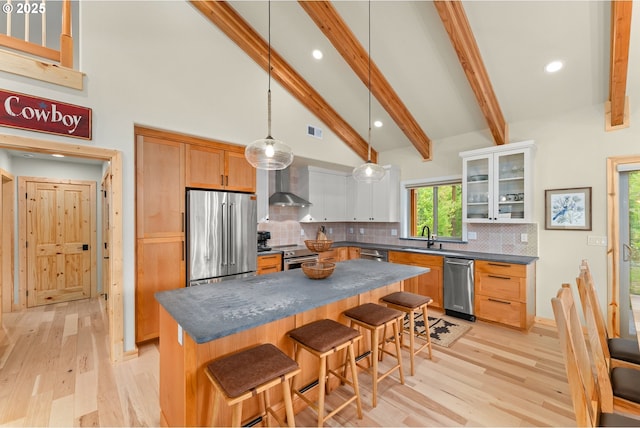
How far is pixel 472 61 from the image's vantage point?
2.95 metres

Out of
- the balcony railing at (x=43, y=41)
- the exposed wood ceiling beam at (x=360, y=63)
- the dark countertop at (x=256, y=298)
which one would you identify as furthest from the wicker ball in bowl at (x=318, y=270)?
the balcony railing at (x=43, y=41)

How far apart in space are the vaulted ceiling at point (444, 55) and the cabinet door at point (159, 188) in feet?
5.66

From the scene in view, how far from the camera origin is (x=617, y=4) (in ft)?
7.46

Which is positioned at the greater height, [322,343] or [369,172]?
[369,172]

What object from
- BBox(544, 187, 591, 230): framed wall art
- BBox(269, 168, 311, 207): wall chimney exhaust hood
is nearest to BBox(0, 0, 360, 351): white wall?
BBox(269, 168, 311, 207): wall chimney exhaust hood

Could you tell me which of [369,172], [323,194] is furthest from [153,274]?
[323,194]

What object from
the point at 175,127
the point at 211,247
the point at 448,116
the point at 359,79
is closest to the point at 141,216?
the point at 211,247

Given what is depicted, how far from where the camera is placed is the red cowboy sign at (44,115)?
228 cm

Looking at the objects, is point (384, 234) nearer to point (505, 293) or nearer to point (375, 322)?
point (505, 293)

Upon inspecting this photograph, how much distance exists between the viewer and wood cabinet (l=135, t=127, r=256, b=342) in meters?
2.99

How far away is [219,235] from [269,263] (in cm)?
88

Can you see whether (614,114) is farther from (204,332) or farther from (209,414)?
(209,414)

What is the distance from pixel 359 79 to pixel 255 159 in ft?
8.21

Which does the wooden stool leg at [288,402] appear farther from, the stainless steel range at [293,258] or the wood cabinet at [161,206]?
the stainless steel range at [293,258]
